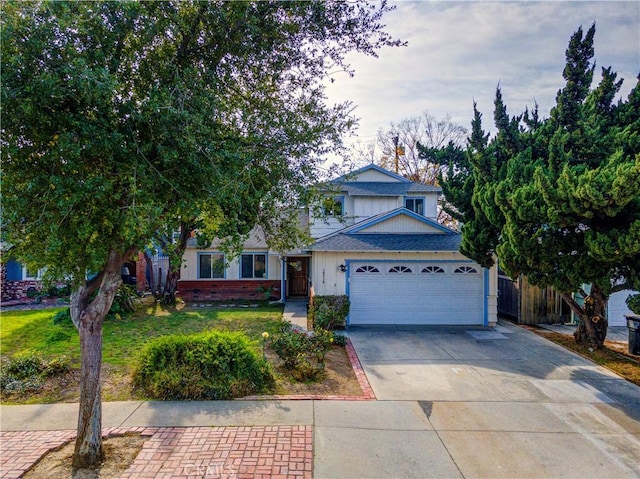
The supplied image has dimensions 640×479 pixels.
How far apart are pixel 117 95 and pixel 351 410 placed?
5.66m

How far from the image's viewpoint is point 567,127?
9.62m

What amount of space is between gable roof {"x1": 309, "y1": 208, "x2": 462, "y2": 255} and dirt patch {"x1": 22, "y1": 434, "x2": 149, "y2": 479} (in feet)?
26.6

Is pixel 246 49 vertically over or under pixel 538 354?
over

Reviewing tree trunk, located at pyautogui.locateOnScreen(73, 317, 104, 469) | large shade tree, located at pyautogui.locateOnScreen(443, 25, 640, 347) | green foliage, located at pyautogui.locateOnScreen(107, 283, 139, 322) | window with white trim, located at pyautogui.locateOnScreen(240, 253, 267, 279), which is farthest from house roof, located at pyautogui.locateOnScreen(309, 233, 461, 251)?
tree trunk, located at pyautogui.locateOnScreen(73, 317, 104, 469)

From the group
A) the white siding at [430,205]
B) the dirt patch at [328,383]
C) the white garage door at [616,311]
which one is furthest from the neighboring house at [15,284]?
the white garage door at [616,311]

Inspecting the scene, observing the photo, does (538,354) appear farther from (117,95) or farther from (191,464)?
(117,95)

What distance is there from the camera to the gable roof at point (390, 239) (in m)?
12.7

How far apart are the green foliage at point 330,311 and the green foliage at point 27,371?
20.8ft

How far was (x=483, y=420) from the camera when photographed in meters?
6.04

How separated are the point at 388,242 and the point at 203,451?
31.2 ft

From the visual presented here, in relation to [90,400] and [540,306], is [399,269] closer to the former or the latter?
[540,306]

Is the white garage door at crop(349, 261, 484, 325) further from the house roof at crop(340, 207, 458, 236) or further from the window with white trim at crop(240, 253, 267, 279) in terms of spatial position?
the window with white trim at crop(240, 253, 267, 279)

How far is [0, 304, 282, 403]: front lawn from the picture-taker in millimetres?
7305

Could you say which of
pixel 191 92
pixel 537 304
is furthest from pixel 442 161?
pixel 191 92
